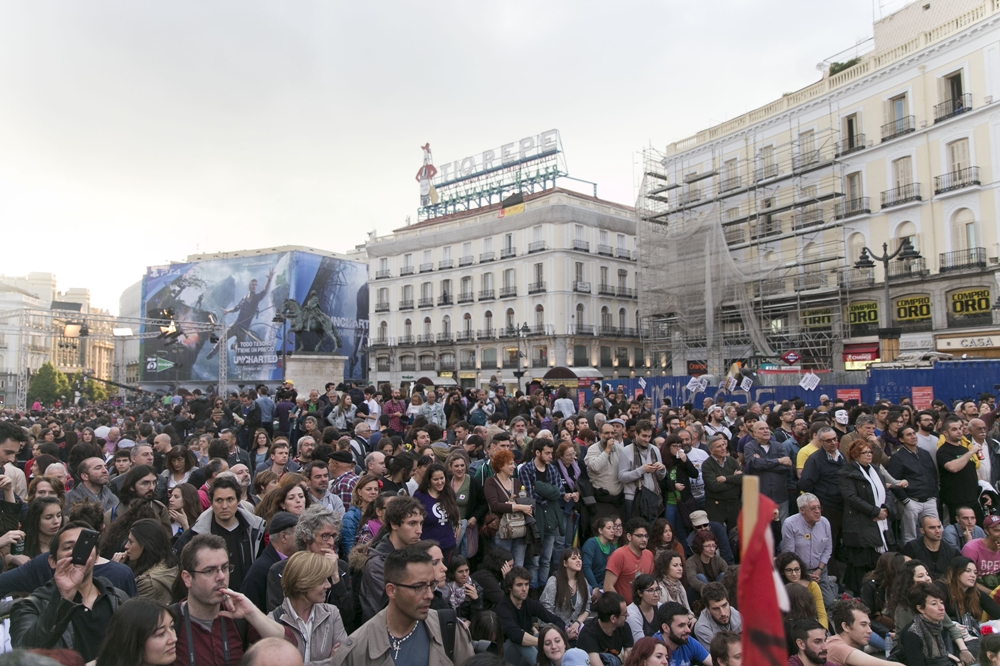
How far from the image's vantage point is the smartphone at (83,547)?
343 centimetres

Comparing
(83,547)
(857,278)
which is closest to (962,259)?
(857,278)

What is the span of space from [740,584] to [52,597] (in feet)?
11.2

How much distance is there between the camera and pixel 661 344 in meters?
39.2

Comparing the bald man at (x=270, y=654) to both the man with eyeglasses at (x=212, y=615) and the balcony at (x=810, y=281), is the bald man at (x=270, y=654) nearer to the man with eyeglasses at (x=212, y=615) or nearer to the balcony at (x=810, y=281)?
the man with eyeglasses at (x=212, y=615)

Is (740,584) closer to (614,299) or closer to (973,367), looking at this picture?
(973,367)

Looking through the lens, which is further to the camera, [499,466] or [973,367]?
[973,367]

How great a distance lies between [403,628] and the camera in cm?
338

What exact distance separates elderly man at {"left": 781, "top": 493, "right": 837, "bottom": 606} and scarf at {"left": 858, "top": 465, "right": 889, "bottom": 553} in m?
0.75

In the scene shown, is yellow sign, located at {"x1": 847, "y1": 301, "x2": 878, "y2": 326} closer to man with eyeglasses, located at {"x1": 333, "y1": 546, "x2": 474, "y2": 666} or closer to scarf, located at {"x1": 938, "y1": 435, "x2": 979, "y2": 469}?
scarf, located at {"x1": 938, "y1": 435, "x2": 979, "y2": 469}

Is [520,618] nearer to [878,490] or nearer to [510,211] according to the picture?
[878,490]

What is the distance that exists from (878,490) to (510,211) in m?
44.2

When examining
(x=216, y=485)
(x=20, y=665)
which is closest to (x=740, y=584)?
(x=20, y=665)

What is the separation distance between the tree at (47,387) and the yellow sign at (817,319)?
61.7 m

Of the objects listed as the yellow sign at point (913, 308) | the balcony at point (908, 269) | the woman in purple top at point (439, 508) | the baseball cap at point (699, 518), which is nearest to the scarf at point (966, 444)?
the baseball cap at point (699, 518)
